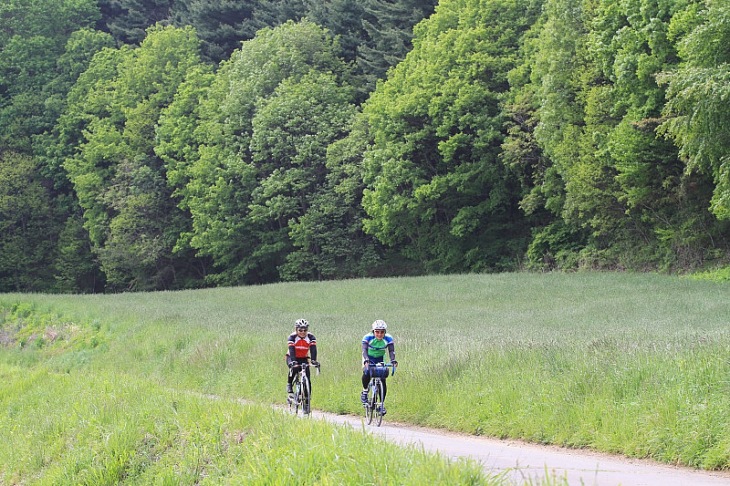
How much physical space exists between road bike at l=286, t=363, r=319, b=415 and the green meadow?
86cm

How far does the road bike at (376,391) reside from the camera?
14875 millimetres

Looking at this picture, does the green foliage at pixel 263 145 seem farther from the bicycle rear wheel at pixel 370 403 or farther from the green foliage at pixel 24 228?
the bicycle rear wheel at pixel 370 403

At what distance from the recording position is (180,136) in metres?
67.6

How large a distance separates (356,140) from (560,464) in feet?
163

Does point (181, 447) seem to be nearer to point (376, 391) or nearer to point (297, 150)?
point (376, 391)

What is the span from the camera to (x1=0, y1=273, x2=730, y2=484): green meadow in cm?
1015

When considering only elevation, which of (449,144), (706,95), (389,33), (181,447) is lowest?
(181,447)

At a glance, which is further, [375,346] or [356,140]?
[356,140]

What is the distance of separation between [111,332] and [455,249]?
89.5ft

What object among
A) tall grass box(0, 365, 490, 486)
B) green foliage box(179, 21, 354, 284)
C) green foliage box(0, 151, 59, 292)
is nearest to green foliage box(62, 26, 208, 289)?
green foliage box(179, 21, 354, 284)

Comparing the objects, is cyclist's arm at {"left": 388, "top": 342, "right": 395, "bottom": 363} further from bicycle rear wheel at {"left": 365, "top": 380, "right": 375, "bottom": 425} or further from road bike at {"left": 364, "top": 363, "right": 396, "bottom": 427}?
bicycle rear wheel at {"left": 365, "top": 380, "right": 375, "bottom": 425}

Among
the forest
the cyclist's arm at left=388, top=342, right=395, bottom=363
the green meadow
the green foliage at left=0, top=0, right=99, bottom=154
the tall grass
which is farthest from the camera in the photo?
the green foliage at left=0, top=0, right=99, bottom=154

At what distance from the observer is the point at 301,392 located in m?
15.5

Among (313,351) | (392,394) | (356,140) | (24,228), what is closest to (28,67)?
(24,228)
